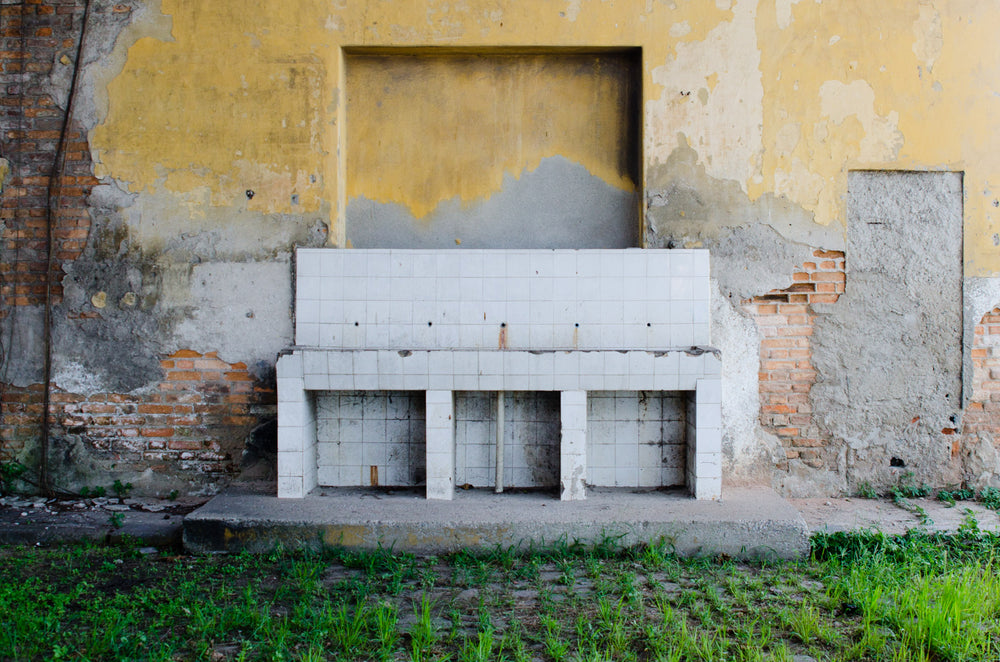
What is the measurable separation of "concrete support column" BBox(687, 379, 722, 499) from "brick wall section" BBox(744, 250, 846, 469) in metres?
0.60

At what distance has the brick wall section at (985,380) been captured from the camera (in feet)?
14.3

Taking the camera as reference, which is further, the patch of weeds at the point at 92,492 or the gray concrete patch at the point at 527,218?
the gray concrete patch at the point at 527,218

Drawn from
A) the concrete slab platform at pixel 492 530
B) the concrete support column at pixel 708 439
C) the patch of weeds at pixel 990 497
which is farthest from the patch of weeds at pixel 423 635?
the patch of weeds at pixel 990 497

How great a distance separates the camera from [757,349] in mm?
4340

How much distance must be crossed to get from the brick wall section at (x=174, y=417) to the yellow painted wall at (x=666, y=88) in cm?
98

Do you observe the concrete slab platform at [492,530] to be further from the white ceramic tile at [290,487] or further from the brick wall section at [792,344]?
the brick wall section at [792,344]

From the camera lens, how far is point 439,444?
12.9ft

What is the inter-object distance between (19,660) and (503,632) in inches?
71.1

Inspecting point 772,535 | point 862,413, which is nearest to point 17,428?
point 772,535

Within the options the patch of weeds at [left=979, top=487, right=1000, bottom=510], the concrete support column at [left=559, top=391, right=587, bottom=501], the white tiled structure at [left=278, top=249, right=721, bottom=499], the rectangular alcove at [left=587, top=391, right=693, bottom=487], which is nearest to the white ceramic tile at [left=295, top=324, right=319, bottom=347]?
the white tiled structure at [left=278, top=249, right=721, bottom=499]

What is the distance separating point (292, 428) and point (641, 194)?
2.55 meters

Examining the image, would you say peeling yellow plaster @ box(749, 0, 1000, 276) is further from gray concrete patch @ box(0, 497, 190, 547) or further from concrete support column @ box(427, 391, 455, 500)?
gray concrete patch @ box(0, 497, 190, 547)

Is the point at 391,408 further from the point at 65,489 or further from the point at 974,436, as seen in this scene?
the point at 974,436

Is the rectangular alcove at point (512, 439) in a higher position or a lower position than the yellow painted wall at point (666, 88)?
lower
